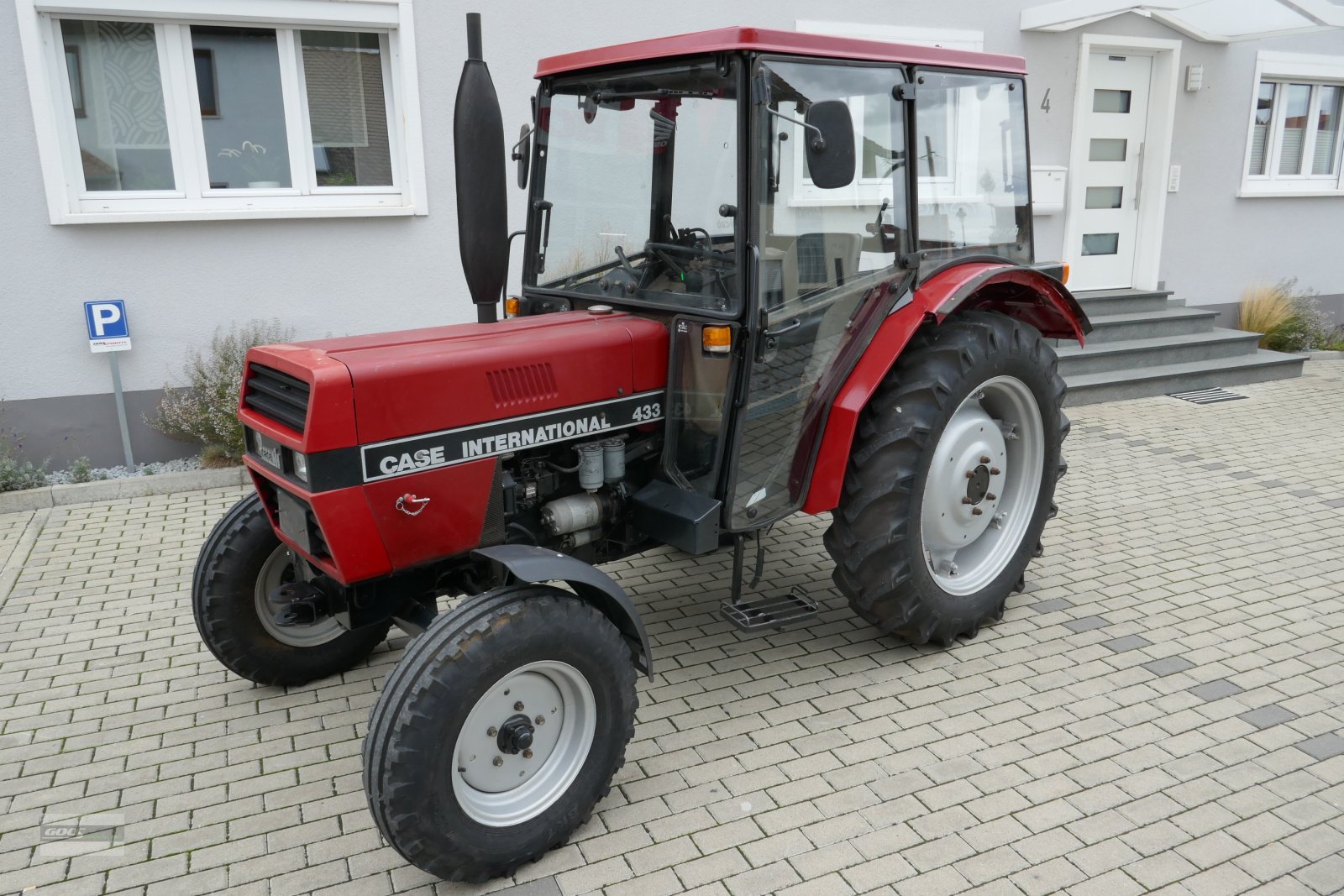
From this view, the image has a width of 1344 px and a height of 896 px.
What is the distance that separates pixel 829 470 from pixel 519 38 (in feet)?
13.6

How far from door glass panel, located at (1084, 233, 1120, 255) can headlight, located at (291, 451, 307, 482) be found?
743 centimetres

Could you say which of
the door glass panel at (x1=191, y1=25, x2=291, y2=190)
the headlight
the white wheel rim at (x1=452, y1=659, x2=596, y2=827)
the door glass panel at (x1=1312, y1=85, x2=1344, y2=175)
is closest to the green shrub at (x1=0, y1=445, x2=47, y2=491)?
the door glass panel at (x1=191, y1=25, x2=291, y2=190)

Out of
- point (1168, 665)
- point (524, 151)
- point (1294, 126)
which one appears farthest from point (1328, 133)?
point (524, 151)

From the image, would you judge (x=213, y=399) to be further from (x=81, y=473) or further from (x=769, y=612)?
(x=769, y=612)

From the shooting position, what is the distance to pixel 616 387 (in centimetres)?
297

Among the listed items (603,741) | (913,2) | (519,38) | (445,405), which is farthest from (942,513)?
(913,2)

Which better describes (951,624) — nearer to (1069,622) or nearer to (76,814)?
(1069,622)

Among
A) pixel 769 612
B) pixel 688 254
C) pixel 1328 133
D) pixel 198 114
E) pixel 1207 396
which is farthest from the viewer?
pixel 1328 133

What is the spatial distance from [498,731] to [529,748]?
0.09 metres

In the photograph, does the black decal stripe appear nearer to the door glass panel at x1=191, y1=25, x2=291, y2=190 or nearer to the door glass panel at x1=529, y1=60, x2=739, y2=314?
the door glass panel at x1=529, y1=60, x2=739, y2=314

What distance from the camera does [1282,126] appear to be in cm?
910

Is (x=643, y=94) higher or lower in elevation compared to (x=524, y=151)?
higher

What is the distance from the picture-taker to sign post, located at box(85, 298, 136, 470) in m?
5.30

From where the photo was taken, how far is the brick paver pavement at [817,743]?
249 cm
